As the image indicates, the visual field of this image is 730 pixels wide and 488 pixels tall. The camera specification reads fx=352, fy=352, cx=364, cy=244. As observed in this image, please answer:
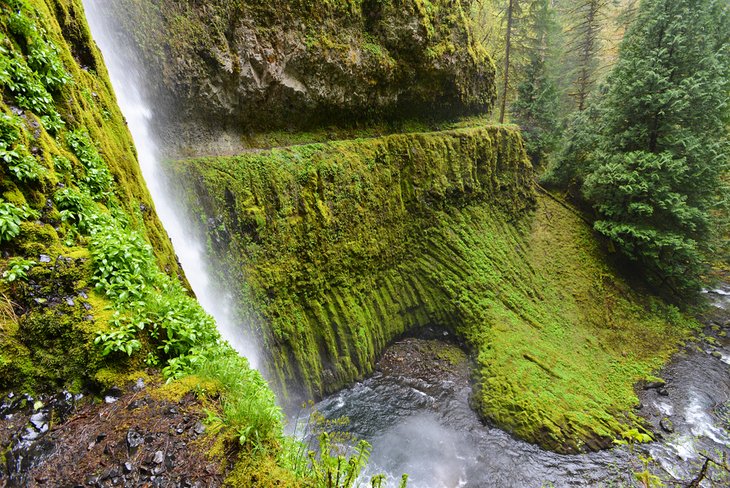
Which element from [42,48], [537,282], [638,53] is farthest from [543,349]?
[42,48]

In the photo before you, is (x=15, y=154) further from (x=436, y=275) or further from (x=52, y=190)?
(x=436, y=275)

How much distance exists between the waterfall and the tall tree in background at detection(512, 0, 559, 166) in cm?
2132

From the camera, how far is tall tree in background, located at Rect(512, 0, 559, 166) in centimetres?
2244

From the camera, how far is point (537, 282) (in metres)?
17.3

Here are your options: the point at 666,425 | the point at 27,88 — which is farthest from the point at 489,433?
the point at 27,88

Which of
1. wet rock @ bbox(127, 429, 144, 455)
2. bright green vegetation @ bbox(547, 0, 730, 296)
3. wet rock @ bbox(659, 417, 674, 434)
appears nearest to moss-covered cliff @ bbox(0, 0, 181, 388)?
wet rock @ bbox(127, 429, 144, 455)

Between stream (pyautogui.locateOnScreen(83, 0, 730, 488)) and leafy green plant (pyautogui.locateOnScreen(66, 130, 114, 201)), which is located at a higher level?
leafy green plant (pyautogui.locateOnScreen(66, 130, 114, 201))

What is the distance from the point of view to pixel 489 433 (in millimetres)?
11664

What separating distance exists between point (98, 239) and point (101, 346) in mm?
1326

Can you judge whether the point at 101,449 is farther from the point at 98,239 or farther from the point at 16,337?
the point at 98,239

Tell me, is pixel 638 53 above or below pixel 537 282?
above

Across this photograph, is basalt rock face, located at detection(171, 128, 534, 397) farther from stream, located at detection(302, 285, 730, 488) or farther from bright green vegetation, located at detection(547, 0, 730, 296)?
bright green vegetation, located at detection(547, 0, 730, 296)

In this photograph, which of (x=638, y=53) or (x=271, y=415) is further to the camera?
(x=638, y=53)

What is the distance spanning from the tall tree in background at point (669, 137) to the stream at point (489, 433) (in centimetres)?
511
